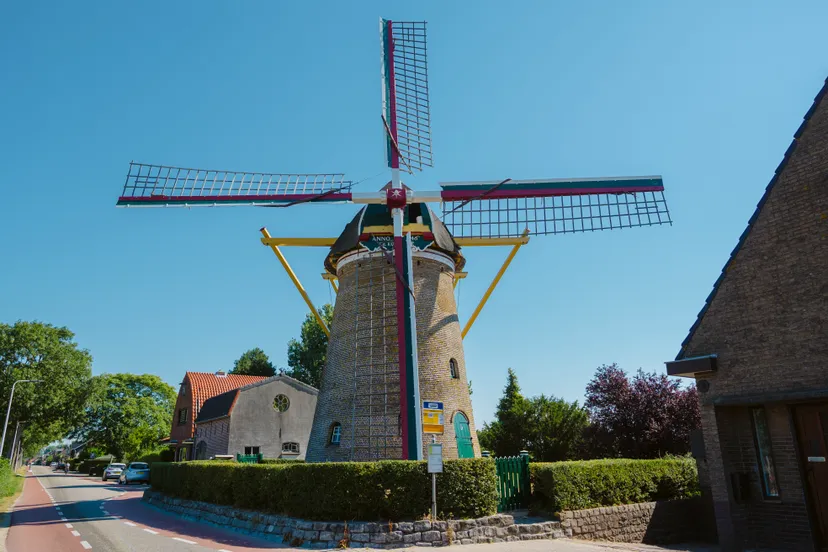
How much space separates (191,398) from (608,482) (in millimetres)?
30047

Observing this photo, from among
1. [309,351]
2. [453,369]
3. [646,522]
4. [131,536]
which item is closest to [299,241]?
[453,369]

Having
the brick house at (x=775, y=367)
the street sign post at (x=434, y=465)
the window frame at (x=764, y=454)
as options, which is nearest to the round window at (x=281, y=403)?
the street sign post at (x=434, y=465)

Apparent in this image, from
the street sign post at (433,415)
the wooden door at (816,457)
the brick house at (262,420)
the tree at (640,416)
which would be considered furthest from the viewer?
the brick house at (262,420)

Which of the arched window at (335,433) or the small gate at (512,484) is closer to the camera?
the small gate at (512,484)

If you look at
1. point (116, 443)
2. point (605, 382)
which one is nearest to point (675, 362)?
point (605, 382)

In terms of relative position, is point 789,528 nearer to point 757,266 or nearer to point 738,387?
point 738,387

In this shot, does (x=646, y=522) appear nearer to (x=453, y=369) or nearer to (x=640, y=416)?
(x=453, y=369)

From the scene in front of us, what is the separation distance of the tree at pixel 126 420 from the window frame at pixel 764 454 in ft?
191

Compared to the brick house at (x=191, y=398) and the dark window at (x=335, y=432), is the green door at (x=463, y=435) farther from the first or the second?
the brick house at (x=191, y=398)

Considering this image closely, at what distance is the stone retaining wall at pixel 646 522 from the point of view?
40.2 ft

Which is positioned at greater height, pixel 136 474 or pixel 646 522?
pixel 136 474

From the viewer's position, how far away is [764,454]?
10219mm

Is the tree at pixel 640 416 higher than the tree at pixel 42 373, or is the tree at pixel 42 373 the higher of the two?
the tree at pixel 42 373

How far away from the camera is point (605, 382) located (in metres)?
22.4
